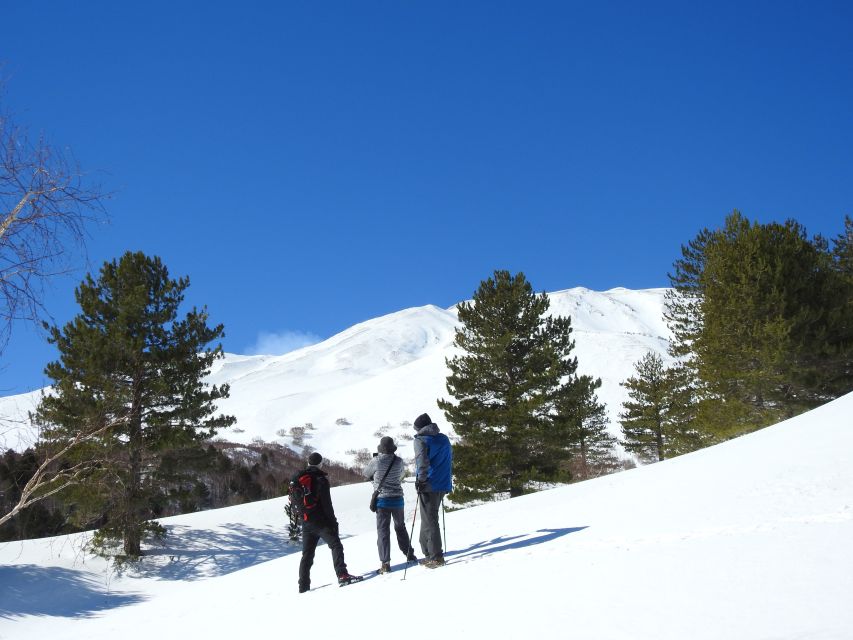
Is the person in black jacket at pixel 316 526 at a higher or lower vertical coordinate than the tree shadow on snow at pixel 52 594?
higher

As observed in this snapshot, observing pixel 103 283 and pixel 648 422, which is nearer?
pixel 103 283

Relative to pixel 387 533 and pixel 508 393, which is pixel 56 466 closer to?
pixel 387 533

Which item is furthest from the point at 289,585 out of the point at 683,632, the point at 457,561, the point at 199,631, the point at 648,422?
the point at 648,422

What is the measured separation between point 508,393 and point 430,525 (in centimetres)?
1543

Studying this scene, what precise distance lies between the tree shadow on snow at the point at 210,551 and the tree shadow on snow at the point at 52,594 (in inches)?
71.1

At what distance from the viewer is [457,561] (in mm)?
8148

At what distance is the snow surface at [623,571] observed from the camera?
188 inches

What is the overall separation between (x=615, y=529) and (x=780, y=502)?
79.5 inches

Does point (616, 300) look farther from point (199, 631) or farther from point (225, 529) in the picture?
point (199, 631)

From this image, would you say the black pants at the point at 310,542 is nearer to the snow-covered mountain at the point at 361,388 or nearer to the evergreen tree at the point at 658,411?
the snow-covered mountain at the point at 361,388

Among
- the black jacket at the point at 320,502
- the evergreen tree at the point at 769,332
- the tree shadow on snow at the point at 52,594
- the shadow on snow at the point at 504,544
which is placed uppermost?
the evergreen tree at the point at 769,332

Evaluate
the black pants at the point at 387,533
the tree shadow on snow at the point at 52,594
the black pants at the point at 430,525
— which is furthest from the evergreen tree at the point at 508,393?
the black pants at the point at 430,525

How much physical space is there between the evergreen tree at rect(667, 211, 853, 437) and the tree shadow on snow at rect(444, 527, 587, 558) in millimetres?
15425

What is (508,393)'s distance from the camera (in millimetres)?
23312
